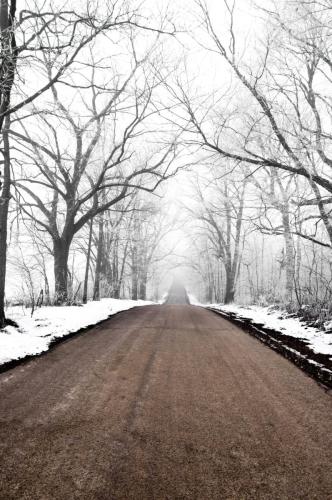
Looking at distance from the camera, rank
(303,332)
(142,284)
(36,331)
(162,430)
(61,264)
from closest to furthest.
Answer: (162,430), (36,331), (303,332), (61,264), (142,284)

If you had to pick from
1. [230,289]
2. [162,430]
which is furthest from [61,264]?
[230,289]

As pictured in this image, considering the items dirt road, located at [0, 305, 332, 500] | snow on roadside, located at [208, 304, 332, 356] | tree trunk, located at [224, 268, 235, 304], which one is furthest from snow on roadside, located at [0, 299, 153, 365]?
tree trunk, located at [224, 268, 235, 304]

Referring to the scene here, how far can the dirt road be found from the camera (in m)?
2.05

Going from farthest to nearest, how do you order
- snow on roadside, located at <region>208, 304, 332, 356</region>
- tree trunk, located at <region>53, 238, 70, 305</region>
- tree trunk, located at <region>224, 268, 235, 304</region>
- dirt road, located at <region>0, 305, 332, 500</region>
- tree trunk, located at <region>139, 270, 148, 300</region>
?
tree trunk, located at <region>139, 270, 148, 300</region>, tree trunk, located at <region>224, 268, 235, 304</region>, tree trunk, located at <region>53, 238, 70, 305</region>, snow on roadside, located at <region>208, 304, 332, 356</region>, dirt road, located at <region>0, 305, 332, 500</region>

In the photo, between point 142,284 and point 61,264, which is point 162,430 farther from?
point 142,284

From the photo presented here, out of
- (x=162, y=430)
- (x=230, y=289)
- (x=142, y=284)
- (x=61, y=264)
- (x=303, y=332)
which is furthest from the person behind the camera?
(x=142, y=284)

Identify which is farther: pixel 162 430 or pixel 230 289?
pixel 230 289

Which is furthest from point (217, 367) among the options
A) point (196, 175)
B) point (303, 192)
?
point (196, 175)

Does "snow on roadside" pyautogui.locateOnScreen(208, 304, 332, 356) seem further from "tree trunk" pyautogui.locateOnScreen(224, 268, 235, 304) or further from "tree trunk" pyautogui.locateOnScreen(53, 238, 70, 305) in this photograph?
"tree trunk" pyautogui.locateOnScreen(224, 268, 235, 304)

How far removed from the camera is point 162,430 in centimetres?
271

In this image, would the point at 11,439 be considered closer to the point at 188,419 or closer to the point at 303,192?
the point at 188,419

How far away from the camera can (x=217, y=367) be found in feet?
14.9

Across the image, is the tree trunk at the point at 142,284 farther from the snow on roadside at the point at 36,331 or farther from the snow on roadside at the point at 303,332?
the snow on roadside at the point at 36,331

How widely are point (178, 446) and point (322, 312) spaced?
6256 mm
